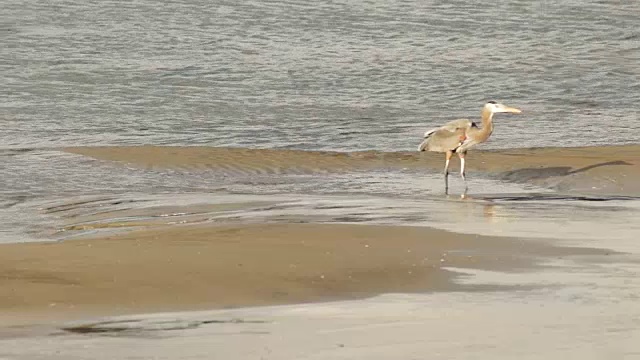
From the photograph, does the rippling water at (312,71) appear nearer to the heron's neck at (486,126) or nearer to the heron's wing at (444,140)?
the heron's neck at (486,126)

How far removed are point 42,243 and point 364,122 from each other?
9859 millimetres

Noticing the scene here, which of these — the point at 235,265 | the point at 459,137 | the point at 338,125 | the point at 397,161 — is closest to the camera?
the point at 235,265

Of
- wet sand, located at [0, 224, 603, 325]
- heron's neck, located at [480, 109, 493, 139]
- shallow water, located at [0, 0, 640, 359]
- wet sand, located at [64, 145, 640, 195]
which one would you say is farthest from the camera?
wet sand, located at [64, 145, 640, 195]

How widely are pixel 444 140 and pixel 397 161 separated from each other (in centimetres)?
199

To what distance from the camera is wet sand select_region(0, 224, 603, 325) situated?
7863 mm

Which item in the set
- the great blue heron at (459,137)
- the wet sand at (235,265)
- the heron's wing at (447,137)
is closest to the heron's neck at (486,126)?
the great blue heron at (459,137)

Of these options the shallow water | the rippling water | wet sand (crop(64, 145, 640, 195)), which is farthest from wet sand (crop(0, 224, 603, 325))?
the rippling water

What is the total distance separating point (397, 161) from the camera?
16.1m

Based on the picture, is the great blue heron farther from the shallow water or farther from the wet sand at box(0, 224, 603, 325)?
the wet sand at box(0, 224, 603, 325)

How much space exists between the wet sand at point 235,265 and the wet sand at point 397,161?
4902mm

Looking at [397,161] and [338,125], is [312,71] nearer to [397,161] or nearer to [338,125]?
[338,125]

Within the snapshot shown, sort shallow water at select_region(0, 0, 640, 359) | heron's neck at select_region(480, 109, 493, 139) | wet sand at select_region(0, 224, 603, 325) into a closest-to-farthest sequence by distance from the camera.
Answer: shallow water at select_region(0, 0, 640, 359) < wet sand at select_region(0, 224, 603, 325) < heron's neck at select_region(480, 109, 493, 139)

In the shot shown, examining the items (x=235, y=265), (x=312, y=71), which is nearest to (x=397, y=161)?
(x=312, y=71)

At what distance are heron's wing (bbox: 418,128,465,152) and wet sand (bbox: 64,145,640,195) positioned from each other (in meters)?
0.84
